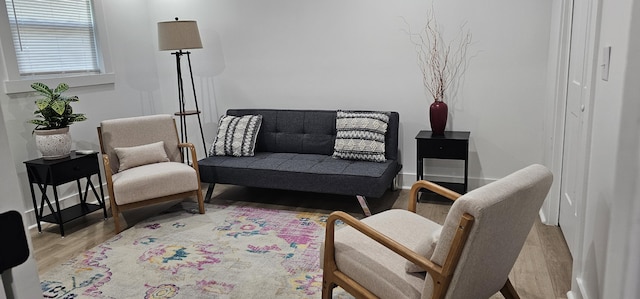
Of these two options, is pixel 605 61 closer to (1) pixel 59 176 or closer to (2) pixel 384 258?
(2) pixel 384 258

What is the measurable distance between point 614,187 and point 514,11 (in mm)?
2463

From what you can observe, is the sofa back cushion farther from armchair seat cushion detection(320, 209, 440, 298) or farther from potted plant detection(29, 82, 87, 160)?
armchair seat cushion detection(320, 209, 440, 298)

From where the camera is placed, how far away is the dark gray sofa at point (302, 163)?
339 cm

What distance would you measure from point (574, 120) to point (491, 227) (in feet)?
5.18

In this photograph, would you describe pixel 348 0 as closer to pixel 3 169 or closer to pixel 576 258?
pixel 576 258

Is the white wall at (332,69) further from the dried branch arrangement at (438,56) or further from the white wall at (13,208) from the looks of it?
the white wall at (13,208)

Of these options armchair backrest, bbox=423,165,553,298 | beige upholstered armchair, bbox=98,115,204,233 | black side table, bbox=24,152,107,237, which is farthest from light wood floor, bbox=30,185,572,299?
armchair backrest, bbox=423,165,553,298

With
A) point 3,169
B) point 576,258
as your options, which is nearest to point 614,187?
point 576,258

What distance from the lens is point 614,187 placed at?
1528 mm

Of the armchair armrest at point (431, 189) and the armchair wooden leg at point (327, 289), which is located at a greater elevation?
the armchair armrest at point (431, 189)

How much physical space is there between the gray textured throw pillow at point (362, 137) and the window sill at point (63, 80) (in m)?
2.31

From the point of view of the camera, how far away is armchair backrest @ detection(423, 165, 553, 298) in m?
1.49

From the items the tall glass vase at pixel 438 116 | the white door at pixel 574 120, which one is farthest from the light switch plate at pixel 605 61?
the tall glass vase at pixel 438 116

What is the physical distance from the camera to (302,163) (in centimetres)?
373
